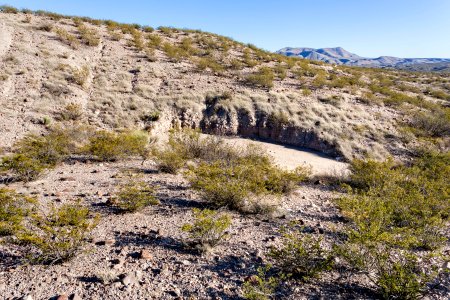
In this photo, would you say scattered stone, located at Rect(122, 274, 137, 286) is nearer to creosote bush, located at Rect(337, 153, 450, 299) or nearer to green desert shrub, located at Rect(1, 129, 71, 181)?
creosote bush, located at Rect(337, 153, 450, 299)

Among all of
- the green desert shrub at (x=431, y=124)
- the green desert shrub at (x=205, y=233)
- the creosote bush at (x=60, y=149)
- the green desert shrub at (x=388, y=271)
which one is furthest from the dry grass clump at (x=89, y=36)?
the green desert shrub at (x=431, y=124)

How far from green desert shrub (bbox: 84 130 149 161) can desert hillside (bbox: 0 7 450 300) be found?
62 millimetres

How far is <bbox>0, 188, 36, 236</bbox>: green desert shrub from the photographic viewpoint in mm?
4797

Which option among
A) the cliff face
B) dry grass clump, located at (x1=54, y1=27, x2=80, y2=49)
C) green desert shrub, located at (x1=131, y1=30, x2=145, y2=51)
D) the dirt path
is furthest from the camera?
green desert shrub, located at (x1=131, y1=30, x2=145, y2=51)

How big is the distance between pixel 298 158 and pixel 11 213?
11.5 m

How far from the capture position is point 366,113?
17609mm

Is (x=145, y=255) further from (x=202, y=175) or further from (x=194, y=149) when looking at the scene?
(x=194, y=149)

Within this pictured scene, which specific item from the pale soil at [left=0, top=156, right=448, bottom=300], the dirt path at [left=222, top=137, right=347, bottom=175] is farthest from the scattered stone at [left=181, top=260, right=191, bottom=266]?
the dirt path at [left=222, top=137, right=347, bottom=175]

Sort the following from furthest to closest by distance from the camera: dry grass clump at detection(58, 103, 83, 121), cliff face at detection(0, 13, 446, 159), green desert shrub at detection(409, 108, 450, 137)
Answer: green desert shrub at detection(409, 108, 450, 137) < cliff face at detection(0, 13, 446, 159) < dry grass clump at detection(58, 103, 83, 121)

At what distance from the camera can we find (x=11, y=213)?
5250 millimetres

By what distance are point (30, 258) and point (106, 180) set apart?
4029 millimetres

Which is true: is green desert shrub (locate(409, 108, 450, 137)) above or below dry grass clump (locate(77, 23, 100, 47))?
below

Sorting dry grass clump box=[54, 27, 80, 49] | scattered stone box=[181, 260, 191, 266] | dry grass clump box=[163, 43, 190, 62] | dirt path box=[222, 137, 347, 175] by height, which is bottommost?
dirt path box=[222, 137, 347, 175]

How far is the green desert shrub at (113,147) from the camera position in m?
9.84
